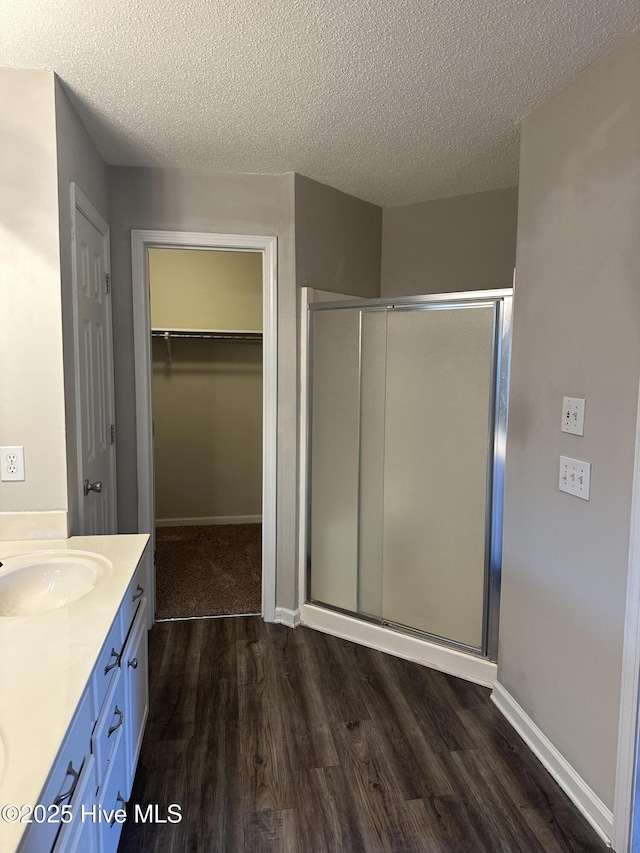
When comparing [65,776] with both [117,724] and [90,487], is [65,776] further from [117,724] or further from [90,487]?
[90,487]

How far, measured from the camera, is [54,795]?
0.97m

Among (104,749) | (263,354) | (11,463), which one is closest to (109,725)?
(104,749)

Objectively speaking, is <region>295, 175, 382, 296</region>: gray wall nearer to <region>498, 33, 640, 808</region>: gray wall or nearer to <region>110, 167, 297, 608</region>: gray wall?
<region>110, 167, 297, 608</region>: gray wall

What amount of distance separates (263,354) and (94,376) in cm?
89

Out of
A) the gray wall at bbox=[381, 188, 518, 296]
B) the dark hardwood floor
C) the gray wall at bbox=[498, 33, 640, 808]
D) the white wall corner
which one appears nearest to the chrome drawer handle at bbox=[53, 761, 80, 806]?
the dark hardwood floor

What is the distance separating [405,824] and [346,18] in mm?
2447

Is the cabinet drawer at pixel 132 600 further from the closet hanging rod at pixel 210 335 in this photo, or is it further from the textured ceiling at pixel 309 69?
the closet hanging rod at pixel 210 335

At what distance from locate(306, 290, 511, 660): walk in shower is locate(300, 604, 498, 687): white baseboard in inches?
1.6

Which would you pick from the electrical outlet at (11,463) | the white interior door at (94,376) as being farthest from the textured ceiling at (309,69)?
the electrical outlet at (11,463)

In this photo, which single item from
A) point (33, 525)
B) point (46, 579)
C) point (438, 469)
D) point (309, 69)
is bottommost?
point (46, 579)

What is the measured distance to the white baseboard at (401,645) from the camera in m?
2.51

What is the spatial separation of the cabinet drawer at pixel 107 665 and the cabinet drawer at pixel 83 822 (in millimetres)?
119

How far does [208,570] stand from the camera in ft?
12.4

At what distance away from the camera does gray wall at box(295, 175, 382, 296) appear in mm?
2945
